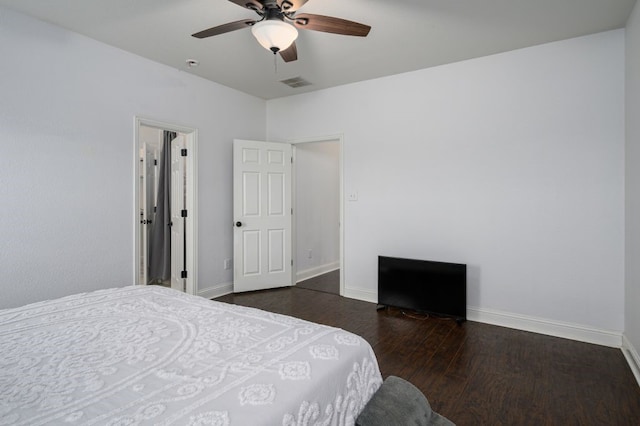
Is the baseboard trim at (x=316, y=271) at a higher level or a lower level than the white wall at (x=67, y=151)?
lower

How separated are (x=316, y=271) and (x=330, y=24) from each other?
4.08 m

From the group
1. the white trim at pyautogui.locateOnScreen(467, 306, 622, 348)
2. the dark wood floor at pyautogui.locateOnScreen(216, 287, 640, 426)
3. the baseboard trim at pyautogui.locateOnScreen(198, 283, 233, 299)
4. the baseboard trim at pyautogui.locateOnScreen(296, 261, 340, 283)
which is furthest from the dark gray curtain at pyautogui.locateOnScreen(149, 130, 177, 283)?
the white trim at pyautogui.locateOnScreen(467, 306, 622, 348)

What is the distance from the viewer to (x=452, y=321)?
355 cm

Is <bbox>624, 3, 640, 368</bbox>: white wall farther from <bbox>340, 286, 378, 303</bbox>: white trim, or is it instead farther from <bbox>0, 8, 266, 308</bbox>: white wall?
<bbox>0, 8, 266, 308</bbox>: white wall

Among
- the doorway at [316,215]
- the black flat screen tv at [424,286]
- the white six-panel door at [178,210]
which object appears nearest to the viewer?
the black flat screen tv at [424,286]

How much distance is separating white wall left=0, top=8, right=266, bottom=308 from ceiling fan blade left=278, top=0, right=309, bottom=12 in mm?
2147

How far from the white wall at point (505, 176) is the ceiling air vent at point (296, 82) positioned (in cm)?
49

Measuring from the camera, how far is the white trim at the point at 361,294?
4.25 metres

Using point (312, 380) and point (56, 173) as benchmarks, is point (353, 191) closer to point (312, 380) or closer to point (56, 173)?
point (56, 173)

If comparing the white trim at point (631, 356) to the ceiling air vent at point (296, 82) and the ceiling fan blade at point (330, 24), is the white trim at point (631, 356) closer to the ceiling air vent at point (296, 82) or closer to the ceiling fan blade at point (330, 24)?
the ceiling fan blade at point (330, 24)

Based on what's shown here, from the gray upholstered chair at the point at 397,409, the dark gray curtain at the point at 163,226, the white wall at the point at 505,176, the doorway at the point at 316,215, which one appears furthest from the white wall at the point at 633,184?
the dark gray curtain at the point at 163,226

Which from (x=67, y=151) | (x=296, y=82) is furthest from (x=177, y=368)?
(x=296, y=82)

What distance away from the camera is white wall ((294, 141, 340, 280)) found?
5.28 meters

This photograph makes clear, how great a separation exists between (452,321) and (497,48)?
280 centimetres
